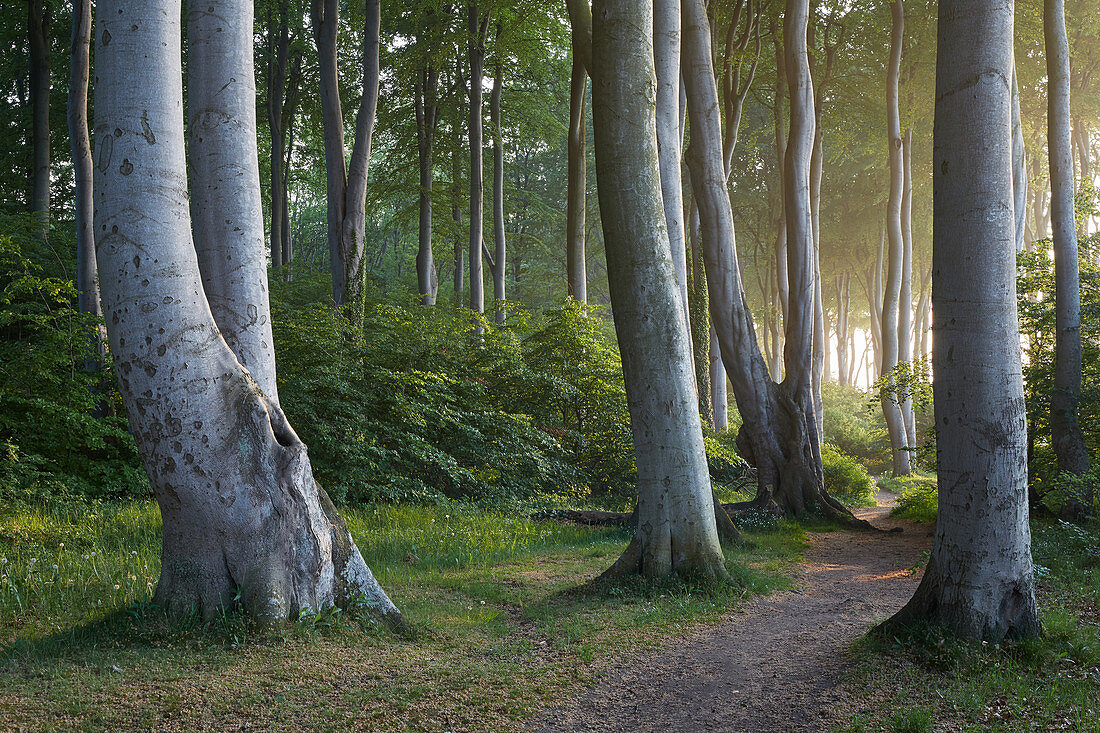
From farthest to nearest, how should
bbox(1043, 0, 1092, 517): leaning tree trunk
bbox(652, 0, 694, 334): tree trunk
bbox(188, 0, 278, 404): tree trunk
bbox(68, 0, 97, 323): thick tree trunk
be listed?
bbox(68, 0, 97, 323): thick tree trunk < bbox(1043, 0, 1092, 517): leaning tree trunk < bbox(652, 0, 694, 334): tree trunk < bbox(188, 0, 278, 404): tree trunk

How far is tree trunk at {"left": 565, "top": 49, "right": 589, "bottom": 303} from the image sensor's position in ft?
51.4

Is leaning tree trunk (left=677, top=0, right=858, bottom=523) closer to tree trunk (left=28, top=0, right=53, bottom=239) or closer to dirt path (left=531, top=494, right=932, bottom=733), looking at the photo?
dirt path (left=531, top=494, right=932, bottom=733)

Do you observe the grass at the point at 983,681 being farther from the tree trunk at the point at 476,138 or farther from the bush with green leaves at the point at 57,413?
the tree trunk at the point at 476,138

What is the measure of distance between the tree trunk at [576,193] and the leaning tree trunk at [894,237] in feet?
25.2

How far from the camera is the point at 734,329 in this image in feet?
38.3

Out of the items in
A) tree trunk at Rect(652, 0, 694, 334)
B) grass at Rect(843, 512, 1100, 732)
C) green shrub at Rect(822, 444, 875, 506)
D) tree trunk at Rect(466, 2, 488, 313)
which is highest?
tree trunk at Rect(466, 2, 488, 313)

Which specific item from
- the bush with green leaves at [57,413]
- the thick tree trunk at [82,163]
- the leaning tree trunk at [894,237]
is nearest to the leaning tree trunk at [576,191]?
the leaning tree trunk at [894,237]

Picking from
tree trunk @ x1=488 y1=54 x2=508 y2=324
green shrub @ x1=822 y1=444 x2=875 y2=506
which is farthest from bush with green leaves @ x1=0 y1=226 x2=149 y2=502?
green shrub @ x1=822 y1=444 x2=875 y2=506

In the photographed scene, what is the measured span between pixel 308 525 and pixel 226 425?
80cm

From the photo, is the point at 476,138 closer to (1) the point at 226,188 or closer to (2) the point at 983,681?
(1) the point at 226,188

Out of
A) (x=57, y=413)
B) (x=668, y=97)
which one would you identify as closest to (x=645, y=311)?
(x=668, y=97)

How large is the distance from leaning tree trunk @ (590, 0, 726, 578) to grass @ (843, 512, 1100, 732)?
1969 millimetres

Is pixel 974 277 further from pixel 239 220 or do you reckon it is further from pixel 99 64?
pixel 99 64

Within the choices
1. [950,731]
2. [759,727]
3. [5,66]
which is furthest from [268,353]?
[5,66]
